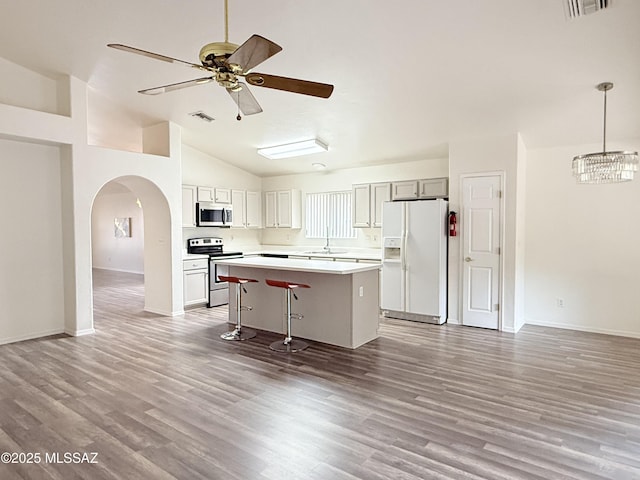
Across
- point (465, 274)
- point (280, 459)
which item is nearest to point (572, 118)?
point (465, 274)

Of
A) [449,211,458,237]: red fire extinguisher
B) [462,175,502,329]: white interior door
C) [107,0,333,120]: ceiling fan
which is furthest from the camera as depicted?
[449,211,458,237]: red fire extinguisher

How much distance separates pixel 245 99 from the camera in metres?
2.82

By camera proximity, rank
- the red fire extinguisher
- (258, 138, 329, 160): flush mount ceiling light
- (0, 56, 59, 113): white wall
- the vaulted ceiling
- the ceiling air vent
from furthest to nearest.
Answer: (258, 138, 329, 160): flush mount ceiling light → the red fire extinguisher → (0, 56, 59, 113): white wall → the vaulted ceiling → the ceiling air vent

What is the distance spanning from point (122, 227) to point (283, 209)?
6548mm

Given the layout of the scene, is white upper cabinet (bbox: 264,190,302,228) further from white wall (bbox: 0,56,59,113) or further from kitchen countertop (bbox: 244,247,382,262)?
white wall (bbox: 0,56,59,113)

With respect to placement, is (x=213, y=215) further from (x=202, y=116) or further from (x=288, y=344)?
(x=288, y=344)

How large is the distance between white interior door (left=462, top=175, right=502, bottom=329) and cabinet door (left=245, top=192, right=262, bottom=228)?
169 inches

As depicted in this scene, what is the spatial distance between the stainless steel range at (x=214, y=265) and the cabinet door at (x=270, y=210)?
1.11 metres

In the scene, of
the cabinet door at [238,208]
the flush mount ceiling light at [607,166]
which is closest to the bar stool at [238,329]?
the cabinet door at [238,208]

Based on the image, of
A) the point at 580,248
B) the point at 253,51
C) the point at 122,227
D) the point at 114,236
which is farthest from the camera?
the point at 114,236

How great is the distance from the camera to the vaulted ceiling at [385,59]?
3027 mm

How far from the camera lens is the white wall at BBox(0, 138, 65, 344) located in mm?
4609

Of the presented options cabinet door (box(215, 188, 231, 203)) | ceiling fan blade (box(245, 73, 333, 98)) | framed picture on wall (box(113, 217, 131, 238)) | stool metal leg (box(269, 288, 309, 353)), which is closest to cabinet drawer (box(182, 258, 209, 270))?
cabinet door (box(215, 188, 231, 203))

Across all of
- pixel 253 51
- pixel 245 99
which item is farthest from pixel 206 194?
pixel 253 51
